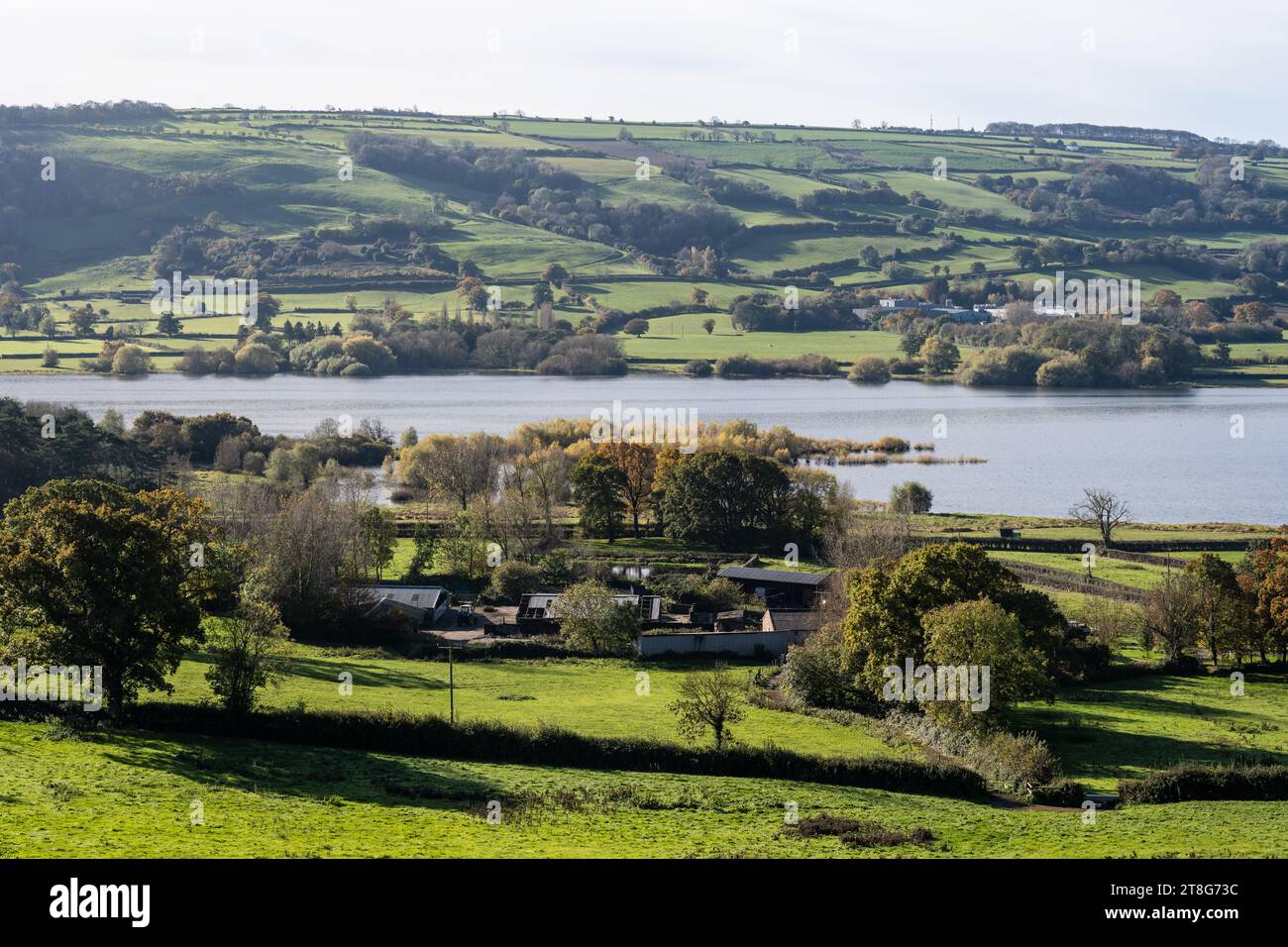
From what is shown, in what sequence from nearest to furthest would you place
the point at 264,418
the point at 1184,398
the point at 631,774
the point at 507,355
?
the point at 631,774
the point at 264,418
the point at 1184,398
the point at 507,355

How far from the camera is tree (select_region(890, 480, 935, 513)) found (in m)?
77.6

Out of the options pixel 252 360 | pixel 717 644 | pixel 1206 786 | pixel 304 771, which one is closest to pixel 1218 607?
pixel 717 644

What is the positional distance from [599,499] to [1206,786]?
143ft

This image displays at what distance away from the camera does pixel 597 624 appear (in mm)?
49719

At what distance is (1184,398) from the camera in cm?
14025

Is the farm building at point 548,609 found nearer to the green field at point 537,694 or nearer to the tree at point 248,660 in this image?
the green field at point 537,694

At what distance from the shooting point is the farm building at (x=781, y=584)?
57.3m

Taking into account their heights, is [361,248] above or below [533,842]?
above

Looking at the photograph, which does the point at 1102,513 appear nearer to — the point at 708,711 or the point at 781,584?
the point at 781,584

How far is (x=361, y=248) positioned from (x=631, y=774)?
6971 inches

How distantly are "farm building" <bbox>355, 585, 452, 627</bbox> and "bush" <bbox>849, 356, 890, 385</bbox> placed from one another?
3939 inches

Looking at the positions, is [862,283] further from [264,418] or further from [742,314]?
[264,418]

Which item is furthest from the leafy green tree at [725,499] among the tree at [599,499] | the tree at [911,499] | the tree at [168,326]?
the tree at [168,326]

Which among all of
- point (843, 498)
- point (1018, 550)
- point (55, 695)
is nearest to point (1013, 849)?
point (55, 695)
